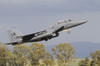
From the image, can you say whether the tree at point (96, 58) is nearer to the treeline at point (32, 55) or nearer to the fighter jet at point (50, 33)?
the treeline at point (32, 55)

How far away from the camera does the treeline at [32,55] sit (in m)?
120

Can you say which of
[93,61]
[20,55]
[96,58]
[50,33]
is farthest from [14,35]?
[96,58]

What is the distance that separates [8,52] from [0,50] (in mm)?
3383

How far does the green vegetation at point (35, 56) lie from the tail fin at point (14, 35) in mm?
45410

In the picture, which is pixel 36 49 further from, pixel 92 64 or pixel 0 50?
pixel 92 64

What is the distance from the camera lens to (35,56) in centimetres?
13050

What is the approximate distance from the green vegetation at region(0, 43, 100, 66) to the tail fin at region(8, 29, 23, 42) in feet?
149

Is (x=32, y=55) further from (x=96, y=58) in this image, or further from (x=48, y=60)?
(x=96, y=58)

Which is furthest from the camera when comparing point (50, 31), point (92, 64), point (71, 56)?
point (71, 56)

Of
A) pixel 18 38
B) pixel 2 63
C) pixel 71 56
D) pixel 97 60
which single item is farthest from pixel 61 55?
pixel 18 38

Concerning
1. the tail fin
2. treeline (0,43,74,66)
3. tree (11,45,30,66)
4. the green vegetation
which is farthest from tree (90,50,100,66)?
the tail fin

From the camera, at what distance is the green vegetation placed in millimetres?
119750

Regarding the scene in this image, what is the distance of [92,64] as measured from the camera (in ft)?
379

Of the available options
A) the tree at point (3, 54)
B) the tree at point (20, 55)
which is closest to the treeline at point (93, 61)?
the tree at point (20, 55)
